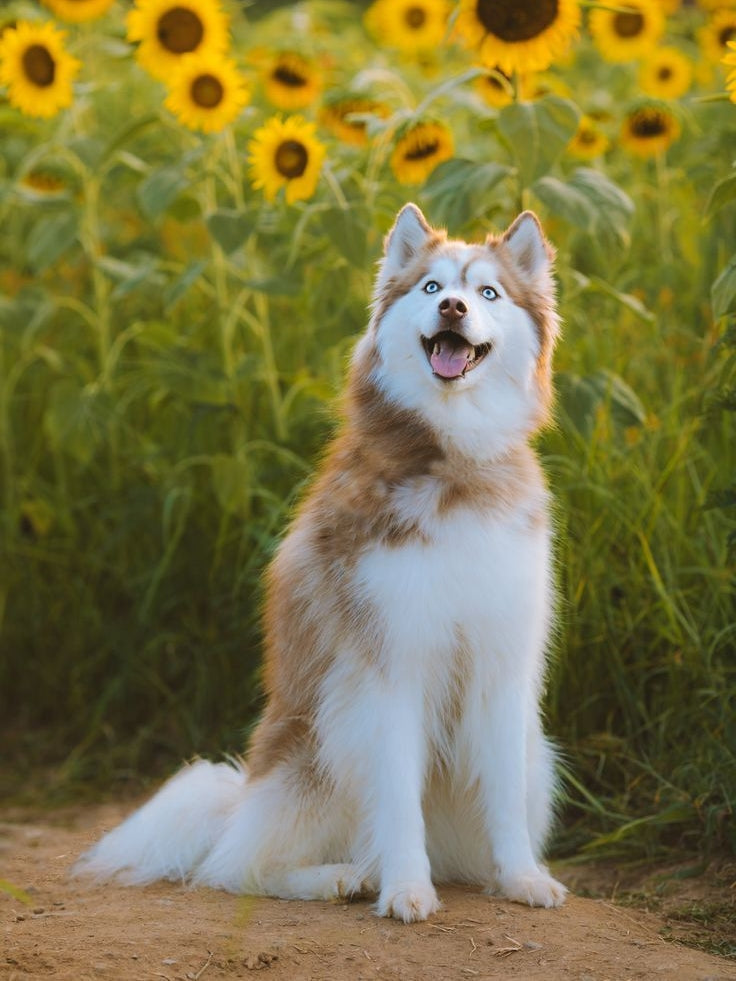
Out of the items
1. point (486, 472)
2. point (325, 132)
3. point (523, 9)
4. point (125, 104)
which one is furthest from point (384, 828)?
point (125, 104)

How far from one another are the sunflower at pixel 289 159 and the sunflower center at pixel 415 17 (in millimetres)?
1481

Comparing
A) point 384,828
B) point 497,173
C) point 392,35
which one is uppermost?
point 392,35

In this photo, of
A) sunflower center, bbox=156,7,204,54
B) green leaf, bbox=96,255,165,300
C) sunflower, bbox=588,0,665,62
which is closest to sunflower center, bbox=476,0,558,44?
sunflower center, bbox=156,7,204,54

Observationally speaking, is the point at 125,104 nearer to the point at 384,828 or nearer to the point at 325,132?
the point at 325,132

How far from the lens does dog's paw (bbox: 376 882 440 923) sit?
3033 millimetres

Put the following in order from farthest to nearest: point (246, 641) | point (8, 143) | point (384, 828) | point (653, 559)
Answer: point (8, 143) < point (246, 641) < point (653, 559) < point (384, 828)

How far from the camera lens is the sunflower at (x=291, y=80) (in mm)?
4973

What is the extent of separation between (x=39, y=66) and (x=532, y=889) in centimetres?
322

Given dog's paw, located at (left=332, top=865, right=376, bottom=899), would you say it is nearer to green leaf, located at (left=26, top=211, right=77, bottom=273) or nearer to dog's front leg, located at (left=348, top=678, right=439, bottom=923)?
dog's front leg, located at (left=348, top=678, right=439, bottom=923)

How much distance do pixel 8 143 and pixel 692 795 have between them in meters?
4.26

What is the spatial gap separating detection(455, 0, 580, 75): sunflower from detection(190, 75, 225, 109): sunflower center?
2.88ft

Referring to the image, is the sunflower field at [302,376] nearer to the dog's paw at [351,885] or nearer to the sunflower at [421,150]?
the sunflower at [421,150]

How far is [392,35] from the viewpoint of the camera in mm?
5605

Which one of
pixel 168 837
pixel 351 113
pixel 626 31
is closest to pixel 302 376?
pixel 351 113
